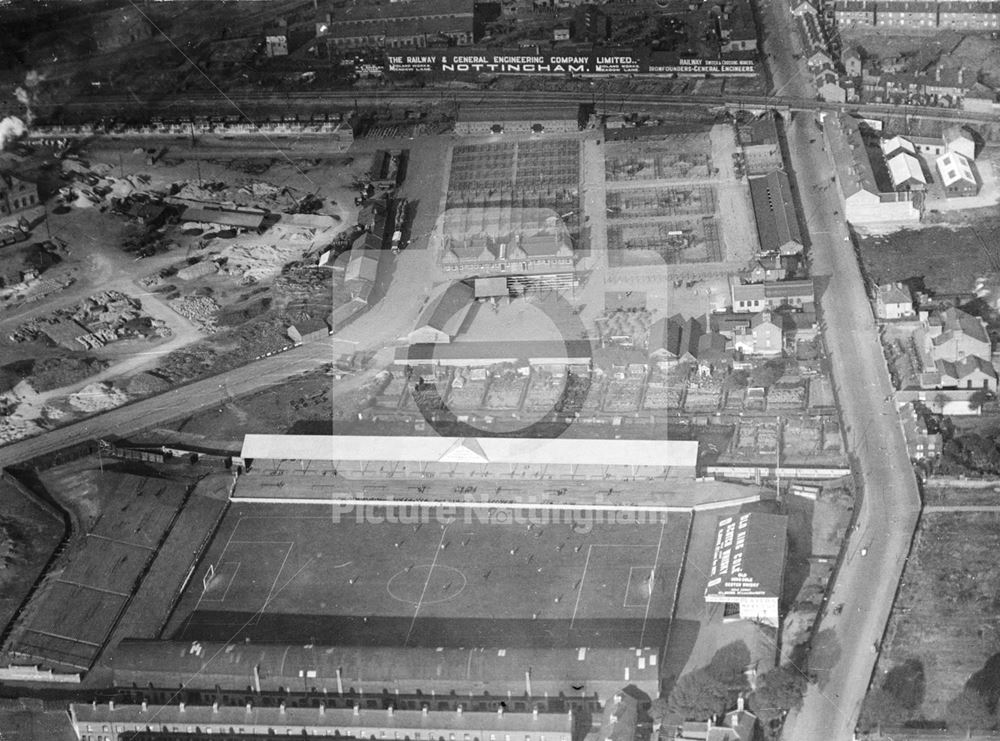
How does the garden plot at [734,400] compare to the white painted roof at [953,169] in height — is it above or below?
below

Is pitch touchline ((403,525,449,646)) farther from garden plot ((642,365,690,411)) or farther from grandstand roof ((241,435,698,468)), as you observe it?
garden plot ((642,365,690,411))

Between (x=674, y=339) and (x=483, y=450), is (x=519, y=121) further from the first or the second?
(x=483, y=450)

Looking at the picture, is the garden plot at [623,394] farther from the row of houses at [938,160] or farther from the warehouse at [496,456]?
the row of houses at [938,160]

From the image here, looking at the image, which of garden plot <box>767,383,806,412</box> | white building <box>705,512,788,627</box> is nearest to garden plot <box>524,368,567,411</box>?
garden plot <box>767,383,806,412</box>

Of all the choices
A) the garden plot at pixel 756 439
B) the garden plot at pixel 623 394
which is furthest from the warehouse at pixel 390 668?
the garden plot at pixel 623 394

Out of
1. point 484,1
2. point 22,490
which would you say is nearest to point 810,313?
point 22,490

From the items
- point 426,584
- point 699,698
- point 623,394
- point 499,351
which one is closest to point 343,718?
point 426,584
